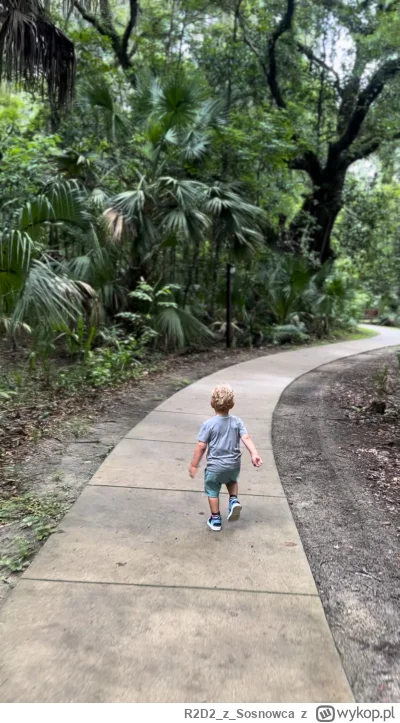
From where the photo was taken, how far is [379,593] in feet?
9.57

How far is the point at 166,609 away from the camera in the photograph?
2688 mm

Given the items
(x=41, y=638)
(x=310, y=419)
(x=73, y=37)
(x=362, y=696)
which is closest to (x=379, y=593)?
(x=362, y=696)

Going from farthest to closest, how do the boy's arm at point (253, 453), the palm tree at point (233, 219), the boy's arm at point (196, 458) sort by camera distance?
the palm tree at point (233, 219) → the boy's arm at point (196, 458) → the boy's arm at point (253, 453)

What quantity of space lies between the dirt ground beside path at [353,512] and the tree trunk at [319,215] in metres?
11.5

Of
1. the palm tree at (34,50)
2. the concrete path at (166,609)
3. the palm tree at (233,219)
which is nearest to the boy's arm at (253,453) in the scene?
the concrete path at (166,609)

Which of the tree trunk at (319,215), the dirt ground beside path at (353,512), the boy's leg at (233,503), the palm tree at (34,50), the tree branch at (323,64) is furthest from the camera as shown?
the tree trunk at (319,215)

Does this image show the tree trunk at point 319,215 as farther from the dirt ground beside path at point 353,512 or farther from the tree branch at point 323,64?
the dirt ground beside path at point 353,512

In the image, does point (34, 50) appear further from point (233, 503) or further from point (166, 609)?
point (166, 609)

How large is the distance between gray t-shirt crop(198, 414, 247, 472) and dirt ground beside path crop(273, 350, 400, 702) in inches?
27.9

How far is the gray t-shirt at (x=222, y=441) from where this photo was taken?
3609mm

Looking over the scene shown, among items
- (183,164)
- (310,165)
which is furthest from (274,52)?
(183,164)

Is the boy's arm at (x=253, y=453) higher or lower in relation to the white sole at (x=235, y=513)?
higher

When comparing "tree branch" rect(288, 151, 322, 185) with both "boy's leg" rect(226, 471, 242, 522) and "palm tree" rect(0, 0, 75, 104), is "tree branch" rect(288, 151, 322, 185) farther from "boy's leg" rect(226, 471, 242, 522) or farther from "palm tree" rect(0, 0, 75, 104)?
"boy's leg" rect(226, 471, 242, 522)

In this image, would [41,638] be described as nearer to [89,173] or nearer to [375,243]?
[89,173]
